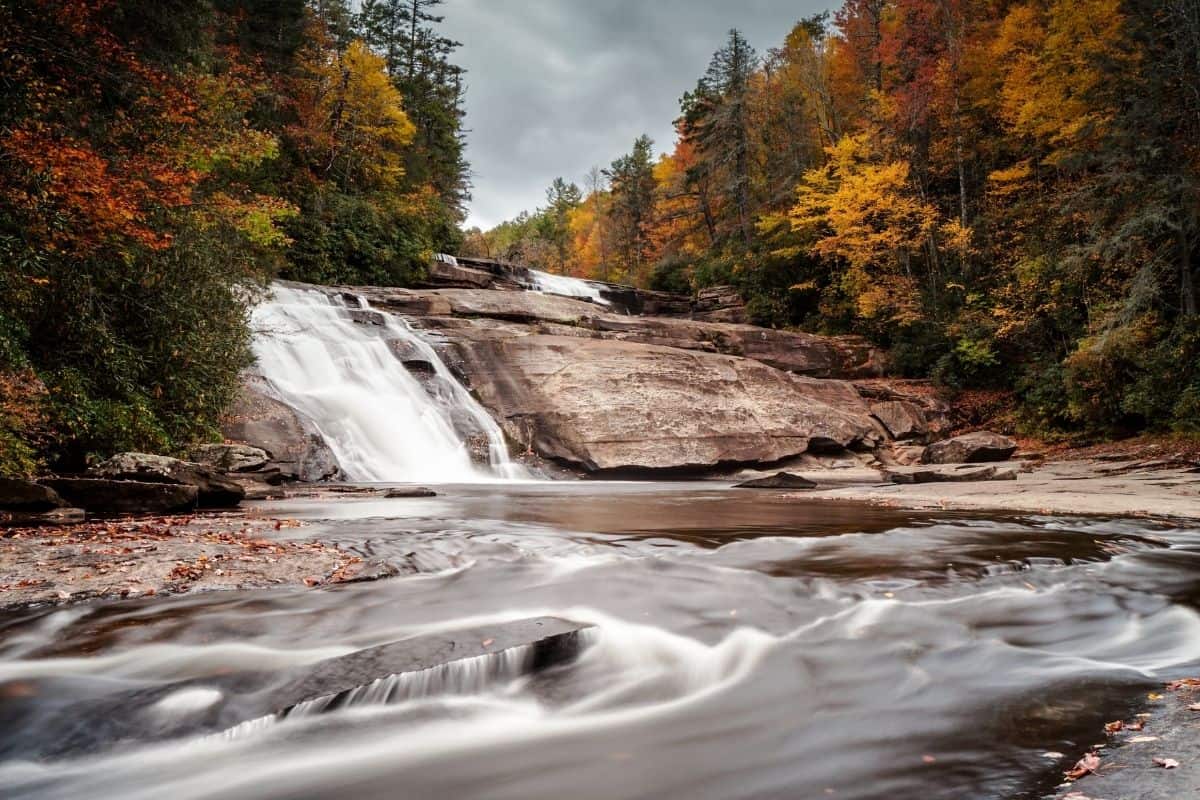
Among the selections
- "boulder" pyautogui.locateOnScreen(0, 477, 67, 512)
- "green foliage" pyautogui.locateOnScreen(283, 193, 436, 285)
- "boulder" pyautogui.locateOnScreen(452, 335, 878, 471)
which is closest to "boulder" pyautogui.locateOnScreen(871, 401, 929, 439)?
"boulder" pyautogui.locateOnScreen(452, 335, 878, 471)

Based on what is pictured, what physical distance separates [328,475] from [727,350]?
1297 centimetres

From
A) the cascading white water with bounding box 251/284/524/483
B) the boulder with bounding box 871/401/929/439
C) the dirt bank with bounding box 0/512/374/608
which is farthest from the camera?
the boulder with bounding box 871/401/929/439

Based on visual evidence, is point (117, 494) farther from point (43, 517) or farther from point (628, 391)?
point (628, 391)

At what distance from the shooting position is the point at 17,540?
4906mm

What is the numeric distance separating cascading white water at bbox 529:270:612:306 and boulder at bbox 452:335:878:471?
409 inches

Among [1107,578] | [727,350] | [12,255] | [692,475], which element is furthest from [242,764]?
[727,350]

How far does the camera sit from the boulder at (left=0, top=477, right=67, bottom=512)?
6.06 metres

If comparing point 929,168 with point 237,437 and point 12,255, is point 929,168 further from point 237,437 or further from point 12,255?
point 12,255

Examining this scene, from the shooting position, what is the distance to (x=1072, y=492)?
30.6 ft

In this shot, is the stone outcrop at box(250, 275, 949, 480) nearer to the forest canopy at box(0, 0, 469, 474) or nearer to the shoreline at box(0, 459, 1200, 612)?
the forest canopy at box(0, 0, 469, 474)

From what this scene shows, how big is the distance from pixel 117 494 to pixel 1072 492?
12224 mm

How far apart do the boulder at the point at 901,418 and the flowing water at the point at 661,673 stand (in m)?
14.2

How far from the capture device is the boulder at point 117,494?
6.79 m

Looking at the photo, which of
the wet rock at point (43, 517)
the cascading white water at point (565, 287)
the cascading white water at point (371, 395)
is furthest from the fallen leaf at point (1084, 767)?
the cascading white water at point (565, 287)
